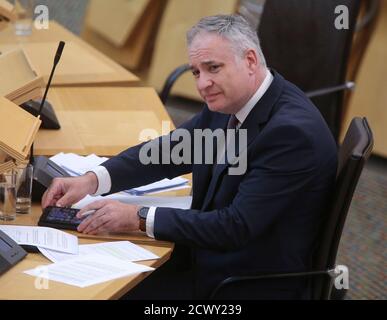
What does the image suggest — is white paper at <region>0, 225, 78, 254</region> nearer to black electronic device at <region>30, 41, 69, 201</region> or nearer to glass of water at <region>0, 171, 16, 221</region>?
glass of water at <region>0, 171, 16, 221</region>

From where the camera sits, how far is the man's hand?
2.13 meters

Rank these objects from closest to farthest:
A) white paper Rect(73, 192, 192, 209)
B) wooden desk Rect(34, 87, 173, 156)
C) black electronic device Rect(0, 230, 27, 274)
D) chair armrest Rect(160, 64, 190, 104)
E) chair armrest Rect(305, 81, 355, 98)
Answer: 1. black electronic device Rect(0, 230, 27, 274)
2. white paper Rect(73, 192, 192, 209)
3. wooden desk Rect(34, 87, 173, 156)
4. chair armrest Rect(305, 81, 355, 98)
5. chair armrest Rect(160, 64, 190, 104)

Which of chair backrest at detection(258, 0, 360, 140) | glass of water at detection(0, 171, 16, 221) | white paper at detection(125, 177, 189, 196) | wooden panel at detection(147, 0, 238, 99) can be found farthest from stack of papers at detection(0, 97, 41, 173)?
wooden panel at detection(147, 0, 238, 99)

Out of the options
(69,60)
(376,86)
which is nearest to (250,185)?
(69,60)

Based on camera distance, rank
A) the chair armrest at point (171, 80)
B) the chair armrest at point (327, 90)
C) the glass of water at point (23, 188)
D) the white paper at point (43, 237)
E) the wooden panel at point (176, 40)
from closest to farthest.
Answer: the white paper at point (43, 237) < the glass of water at point (23, 188) < the chair armrest at point (327, 90) < the chair armrest at point (171, 80) < the wooden panel at point (176, 40)

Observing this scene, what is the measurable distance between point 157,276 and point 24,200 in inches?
17.2

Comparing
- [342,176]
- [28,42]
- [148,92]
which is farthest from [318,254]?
[28,42]

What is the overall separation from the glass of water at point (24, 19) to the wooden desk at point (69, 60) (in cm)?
3

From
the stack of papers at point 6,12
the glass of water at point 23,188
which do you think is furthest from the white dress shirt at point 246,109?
the stack of papers at point 6,12

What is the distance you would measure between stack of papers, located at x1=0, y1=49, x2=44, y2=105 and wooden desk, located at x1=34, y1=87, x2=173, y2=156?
0.26 m

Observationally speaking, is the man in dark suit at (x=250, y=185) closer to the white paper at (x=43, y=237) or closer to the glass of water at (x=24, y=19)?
the white paper at (x=43, y=237)

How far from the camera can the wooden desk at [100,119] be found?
277cm

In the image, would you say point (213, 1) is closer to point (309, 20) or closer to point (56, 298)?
point (309, 20)

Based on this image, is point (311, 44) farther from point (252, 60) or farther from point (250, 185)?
point (250, 185)
